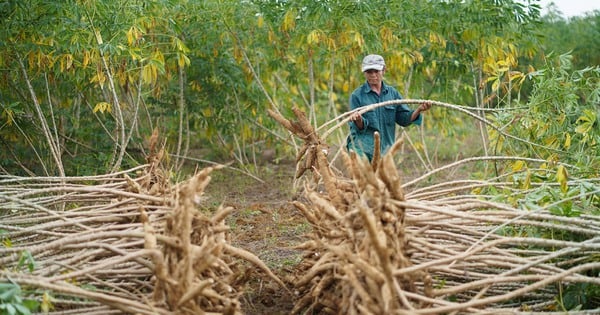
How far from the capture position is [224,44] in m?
7.25

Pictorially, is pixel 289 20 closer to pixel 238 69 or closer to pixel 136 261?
pixel 238 69

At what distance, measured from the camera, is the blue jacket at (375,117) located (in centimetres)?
512

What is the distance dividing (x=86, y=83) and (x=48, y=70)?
576 millimetres

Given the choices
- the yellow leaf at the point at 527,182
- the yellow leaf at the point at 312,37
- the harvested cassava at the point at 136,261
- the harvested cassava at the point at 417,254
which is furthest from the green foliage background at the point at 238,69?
the harvested cassava at the point at 136,261

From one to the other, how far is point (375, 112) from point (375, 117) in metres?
0.03

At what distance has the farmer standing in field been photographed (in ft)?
16.7

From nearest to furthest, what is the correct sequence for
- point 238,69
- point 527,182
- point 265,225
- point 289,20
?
point 527,182, point 265,225, point 289,20, point 238,69

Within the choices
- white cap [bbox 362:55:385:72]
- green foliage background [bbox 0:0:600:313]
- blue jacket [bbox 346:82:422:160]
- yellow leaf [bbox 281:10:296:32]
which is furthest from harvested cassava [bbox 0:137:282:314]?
yellow leaf [bbox 281:10:296:32]

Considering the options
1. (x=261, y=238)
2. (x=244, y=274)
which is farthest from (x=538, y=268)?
(x=261, y=238)

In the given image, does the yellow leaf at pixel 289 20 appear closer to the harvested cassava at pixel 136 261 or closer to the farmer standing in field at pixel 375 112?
the farmer standing in field at pixel 375 112

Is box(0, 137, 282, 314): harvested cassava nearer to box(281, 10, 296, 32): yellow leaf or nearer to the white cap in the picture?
the white cap

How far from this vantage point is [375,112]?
5145mm

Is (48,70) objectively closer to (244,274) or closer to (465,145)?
(244,274)

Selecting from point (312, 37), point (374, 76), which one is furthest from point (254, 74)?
point (374, 76)
